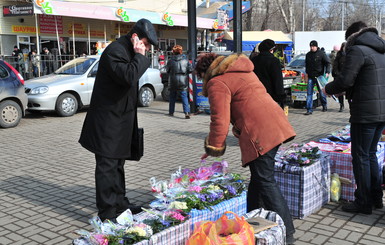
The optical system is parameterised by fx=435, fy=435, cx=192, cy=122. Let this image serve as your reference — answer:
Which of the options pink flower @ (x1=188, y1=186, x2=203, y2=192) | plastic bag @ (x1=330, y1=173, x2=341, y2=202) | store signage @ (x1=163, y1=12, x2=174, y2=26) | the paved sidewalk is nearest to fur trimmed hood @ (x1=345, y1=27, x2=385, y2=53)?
plastic bag @ (x1=330, y1=173, x2=341, y2=202)

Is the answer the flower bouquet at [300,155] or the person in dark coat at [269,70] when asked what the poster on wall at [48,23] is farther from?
the flower bouquet at [300,155]

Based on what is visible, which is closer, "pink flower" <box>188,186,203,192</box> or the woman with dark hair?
the woman with dark hair

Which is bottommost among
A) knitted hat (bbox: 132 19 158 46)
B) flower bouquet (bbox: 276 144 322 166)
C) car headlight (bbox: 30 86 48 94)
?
flower bouquet (bbox: 276 144 322 166)

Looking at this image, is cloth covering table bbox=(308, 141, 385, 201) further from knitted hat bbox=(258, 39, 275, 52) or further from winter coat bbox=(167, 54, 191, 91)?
winter coat bbox=(167, 54, 191, 91)

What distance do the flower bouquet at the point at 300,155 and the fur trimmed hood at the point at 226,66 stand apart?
144cm

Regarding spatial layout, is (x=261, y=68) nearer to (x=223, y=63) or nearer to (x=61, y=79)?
(x=223, y=63)

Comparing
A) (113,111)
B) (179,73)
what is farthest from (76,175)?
(179,73)

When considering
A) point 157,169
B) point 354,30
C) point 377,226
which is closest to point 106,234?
point 377,226

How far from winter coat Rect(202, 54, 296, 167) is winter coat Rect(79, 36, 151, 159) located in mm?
782

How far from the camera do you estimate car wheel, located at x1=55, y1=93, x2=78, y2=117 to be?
11820 mm

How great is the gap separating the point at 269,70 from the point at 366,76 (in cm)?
248

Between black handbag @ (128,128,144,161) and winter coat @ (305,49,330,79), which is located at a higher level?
winter coat @ (305,49,330,79)

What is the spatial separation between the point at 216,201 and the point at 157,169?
9.92 feet

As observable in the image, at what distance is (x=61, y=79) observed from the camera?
39.6 ft
